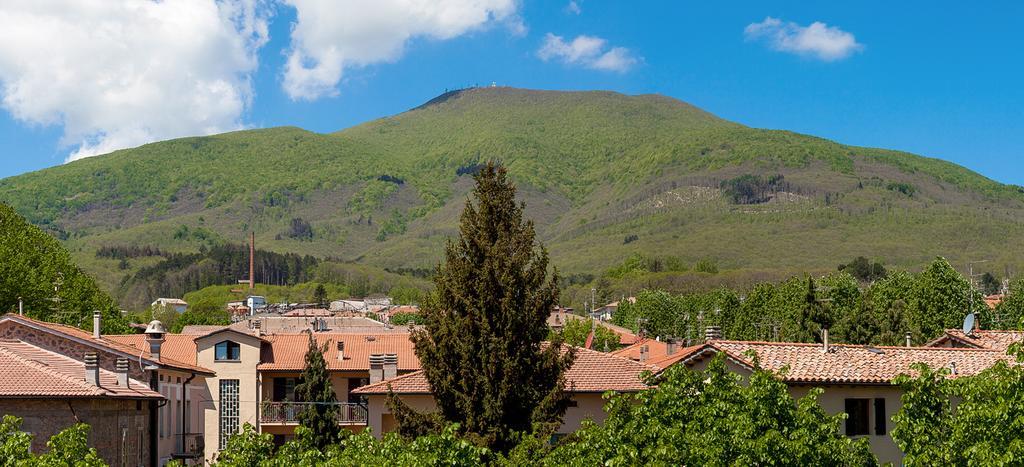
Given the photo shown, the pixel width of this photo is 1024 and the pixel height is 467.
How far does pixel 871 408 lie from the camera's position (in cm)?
4250

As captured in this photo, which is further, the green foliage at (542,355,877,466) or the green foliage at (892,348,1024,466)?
the green foliage at (542,355,877,466)

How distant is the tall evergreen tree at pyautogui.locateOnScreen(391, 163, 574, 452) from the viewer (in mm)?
32375

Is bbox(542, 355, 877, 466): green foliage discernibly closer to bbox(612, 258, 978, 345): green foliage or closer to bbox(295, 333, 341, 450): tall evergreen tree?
bbox(295, 333, 341, 450): tall evergreen tree

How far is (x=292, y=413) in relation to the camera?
A: 62.8 metres

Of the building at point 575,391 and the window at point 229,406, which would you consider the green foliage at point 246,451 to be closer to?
the building at point 575,391

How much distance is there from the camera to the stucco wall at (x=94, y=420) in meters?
37.8

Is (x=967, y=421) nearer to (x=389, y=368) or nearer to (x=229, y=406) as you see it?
(x=389, y=368)

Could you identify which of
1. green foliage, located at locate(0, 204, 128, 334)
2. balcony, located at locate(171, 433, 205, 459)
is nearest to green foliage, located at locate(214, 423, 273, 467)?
balcony, located at locate(171, 433, 205, 459)

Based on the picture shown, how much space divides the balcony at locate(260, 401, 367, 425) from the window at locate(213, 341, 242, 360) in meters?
3.30

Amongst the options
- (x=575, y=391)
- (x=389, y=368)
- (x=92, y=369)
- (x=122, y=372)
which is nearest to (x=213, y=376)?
(x=389, y=368)

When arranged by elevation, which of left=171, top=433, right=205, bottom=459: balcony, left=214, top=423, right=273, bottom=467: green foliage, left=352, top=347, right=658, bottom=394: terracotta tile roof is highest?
left=352, top=347, right=658, bottom=394: terracotta tile roof

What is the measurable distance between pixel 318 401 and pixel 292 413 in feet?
25.7

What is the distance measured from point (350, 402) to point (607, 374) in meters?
20.3

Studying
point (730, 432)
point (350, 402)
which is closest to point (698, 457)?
point (730, 432)
